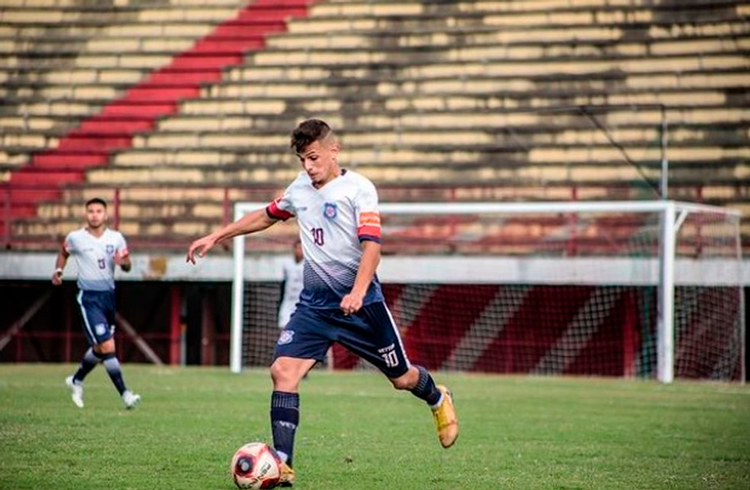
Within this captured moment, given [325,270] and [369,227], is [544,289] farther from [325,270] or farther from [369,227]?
[369,227]

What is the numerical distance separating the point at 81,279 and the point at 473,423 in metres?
4.62

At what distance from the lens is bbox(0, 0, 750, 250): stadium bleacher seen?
26.2 metres

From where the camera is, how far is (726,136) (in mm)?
25984

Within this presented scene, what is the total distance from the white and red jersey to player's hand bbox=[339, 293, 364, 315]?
1.41 ft

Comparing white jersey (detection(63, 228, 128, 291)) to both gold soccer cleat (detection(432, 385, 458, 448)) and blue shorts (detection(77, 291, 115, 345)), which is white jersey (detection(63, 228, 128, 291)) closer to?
blue shorts (detection(77, 291, 115, 345))

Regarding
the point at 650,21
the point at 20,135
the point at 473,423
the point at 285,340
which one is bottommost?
the point at 473,423

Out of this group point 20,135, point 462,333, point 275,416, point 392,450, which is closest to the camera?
point 275,416

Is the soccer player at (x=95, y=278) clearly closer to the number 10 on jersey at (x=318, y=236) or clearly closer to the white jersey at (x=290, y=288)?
the white jersey at (x=290, y=288)

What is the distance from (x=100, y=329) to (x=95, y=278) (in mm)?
648

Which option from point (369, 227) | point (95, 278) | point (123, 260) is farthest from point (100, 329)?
point (369, 227)

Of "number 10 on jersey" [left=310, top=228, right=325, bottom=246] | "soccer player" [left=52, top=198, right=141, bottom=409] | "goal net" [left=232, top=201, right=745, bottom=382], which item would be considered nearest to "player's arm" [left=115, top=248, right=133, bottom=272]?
"soccer player" [left=52, top=198, right=141, bottom=409]

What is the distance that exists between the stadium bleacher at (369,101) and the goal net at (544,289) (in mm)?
840

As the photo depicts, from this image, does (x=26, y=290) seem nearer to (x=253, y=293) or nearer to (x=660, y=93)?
(x=253, y=293)

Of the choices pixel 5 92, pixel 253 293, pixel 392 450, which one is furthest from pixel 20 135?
pixel 392 450
